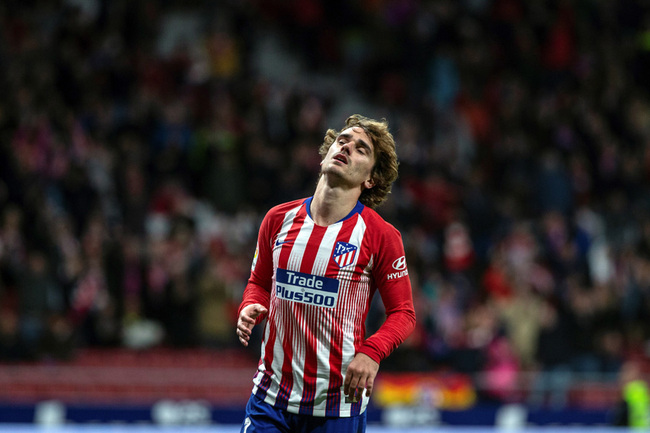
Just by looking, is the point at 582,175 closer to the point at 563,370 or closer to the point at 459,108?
the point at 459,108

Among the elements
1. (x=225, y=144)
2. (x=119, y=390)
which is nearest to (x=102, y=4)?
(x=225, y=144)

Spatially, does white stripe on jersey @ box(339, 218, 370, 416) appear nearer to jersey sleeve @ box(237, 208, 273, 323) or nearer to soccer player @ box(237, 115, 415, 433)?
soccer player @ box(237, 115, 415, 433)

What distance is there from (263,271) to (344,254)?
1.63ft

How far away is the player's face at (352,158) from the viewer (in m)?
4.75

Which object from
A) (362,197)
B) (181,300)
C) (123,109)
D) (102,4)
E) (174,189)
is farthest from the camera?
(102,4)

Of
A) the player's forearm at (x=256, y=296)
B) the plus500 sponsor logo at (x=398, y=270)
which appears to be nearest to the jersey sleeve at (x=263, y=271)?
the player's forearm at (x=256, y=296)

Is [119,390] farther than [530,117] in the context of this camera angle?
No

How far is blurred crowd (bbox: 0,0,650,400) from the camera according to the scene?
505 inches

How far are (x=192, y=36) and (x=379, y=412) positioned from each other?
821 cm

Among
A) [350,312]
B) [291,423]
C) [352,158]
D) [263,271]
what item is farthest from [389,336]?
[352,158]

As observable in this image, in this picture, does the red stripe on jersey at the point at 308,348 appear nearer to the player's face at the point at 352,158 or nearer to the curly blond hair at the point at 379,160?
the player's face at the point at 352,158

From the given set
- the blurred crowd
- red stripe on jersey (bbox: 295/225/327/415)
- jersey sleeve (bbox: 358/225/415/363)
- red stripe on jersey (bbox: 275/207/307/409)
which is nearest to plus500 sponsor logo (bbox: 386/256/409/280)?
jersey sleeve (bbox: 358/225/415/363)

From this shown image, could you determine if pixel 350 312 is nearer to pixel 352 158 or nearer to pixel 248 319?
pixel 248 319

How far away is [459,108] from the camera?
16.5 m
